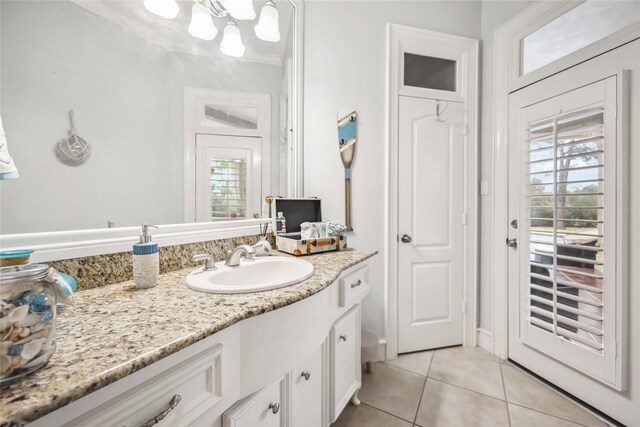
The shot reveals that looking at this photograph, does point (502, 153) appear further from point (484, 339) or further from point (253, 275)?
point (253, 275)

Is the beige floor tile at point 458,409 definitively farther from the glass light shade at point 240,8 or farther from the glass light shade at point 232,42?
the glass light shade at point 240,8

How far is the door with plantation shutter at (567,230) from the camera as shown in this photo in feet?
4.41

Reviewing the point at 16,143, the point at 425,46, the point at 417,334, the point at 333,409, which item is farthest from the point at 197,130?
the point at 417,334

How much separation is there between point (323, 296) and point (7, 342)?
771mm

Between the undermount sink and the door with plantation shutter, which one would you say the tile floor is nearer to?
the door with plantation shutter

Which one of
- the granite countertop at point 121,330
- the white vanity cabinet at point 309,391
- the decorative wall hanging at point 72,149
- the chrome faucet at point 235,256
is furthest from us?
the chrome faucet at point 235,256

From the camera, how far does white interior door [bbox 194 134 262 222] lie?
123cm

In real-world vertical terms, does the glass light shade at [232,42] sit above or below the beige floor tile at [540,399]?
above

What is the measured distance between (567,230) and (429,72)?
1.46 meters

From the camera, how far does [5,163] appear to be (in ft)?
2.38

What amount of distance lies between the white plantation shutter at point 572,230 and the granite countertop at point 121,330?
1.49 meters

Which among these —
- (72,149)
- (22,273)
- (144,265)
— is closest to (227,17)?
(72,149)

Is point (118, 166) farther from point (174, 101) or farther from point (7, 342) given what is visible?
point (7, 342)

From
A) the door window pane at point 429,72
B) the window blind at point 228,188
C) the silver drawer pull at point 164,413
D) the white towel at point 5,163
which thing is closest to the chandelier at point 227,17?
the window blind at point 228,188
